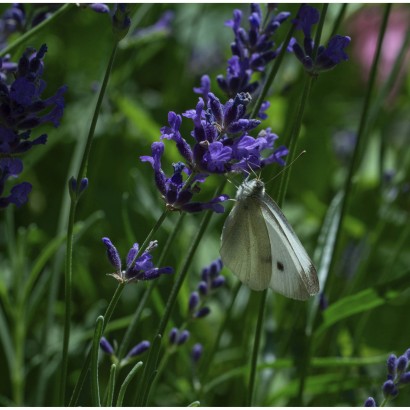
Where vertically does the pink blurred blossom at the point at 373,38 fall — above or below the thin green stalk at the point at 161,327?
above

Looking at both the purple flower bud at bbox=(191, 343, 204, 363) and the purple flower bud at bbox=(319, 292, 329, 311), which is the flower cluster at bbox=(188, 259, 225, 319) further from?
the purple flower bud at bbox=(319, 292, 329, 311)

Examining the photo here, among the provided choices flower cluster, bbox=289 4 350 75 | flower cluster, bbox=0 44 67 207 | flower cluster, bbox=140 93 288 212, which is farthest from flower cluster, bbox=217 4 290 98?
flower cluster, bbox=0 44 67 207

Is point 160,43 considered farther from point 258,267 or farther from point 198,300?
point 258,267

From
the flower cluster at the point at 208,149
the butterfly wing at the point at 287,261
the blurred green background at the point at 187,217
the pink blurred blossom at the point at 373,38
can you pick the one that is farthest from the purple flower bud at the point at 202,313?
the pink blurred blossom at the point at 373,38

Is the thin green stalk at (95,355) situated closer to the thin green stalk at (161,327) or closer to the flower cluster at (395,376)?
the thin green stalk at (161,327)

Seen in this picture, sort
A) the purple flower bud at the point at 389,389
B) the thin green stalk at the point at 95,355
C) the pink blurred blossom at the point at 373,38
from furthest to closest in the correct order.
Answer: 1. the pink blurred blossom at the point at 373,38
2. the purple flower bud at the point at 389,389
3. the thin green stalk at the point at 95,355
